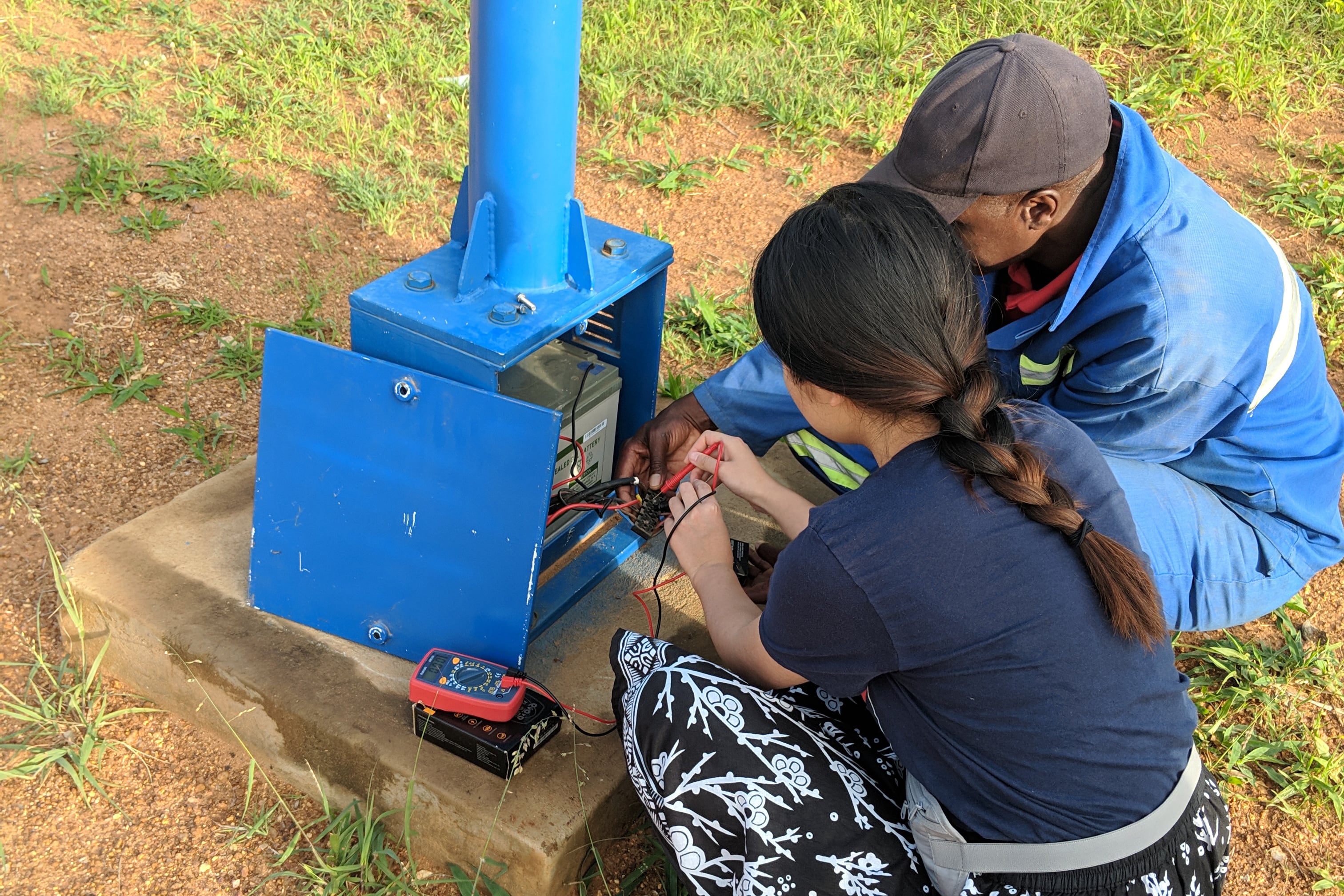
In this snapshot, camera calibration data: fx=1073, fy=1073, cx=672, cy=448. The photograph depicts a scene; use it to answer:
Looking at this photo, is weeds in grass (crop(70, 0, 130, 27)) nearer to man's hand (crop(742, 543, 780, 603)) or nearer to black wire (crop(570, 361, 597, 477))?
black wire (crop(570, 361, 597, 477))

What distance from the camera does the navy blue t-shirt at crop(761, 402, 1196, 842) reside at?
1357mm

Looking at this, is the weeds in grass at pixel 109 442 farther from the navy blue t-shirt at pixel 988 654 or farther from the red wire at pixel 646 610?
the navy blue t-shirt at pixel 988 654

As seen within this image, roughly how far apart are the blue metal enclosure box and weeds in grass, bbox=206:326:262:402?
4.05 feet

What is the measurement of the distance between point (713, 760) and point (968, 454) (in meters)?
0.59

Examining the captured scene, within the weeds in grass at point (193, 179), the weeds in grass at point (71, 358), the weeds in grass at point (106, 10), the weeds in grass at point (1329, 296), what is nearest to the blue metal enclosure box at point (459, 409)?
the weeds in grass at point (71, 358)

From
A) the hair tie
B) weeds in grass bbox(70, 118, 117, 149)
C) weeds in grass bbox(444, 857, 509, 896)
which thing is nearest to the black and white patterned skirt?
weeds in grass bbox(444, 857, 509, 896)

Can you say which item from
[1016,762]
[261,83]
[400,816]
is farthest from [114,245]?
[1016,762]

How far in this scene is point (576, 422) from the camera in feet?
7.22

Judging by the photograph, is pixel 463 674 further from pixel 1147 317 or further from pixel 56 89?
pixel 56 89

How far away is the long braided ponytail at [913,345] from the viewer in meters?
1.37

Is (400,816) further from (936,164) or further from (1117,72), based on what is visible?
(1117,72)

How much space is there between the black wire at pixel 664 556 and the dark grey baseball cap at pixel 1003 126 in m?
0.67

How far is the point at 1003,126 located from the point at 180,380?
2.44 m

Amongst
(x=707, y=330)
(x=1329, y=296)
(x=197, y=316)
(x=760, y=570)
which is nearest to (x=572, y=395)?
(x=760, y=570)
